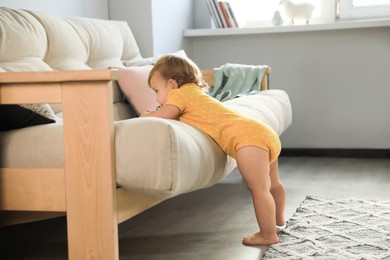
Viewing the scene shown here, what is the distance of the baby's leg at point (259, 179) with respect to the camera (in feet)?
6.00

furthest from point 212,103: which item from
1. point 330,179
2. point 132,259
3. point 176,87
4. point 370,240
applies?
point 330,179

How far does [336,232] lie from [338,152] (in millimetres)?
1827

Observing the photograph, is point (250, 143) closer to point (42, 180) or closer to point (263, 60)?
point (42, 180)

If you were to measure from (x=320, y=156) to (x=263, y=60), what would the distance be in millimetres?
686

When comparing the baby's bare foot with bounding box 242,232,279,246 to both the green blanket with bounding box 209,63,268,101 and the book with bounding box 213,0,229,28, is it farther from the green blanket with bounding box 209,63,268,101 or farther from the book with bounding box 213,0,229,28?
the book with bounding box 213,0,229,28

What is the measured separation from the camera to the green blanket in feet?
10.0

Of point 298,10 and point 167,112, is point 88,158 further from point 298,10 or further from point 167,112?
point 298,10

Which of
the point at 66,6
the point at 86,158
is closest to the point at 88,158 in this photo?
the point at 86,158

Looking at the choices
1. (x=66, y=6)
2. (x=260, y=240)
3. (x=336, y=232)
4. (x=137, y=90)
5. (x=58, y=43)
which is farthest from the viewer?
(x=66, y=6)

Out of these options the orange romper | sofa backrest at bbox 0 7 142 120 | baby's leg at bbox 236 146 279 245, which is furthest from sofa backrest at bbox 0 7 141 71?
baby's leg at bbox 236 146 279 245

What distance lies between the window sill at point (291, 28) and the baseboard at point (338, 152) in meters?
0.73

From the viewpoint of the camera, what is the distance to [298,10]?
12.6 feet

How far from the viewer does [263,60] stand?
154 inches

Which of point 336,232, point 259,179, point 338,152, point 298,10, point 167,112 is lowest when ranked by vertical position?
point 338,152
